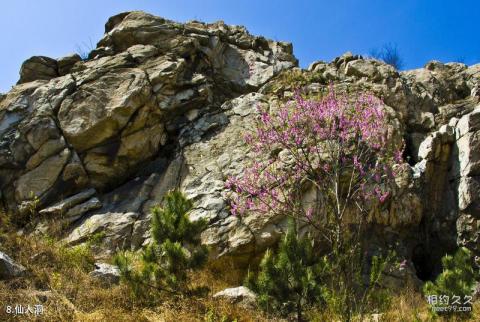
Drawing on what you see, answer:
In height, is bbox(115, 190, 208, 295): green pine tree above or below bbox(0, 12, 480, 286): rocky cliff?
below

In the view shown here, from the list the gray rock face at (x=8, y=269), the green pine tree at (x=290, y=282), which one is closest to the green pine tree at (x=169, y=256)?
the green pine tree at (x=290, y=282)

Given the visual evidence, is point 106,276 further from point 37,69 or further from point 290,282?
point 37,69

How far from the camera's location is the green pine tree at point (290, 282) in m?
7.11

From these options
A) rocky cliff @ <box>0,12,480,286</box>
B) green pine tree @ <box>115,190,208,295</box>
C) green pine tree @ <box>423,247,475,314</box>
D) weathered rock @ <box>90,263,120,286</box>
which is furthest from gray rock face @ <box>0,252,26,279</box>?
green pine tree @ <box>423,247,475,314</box>

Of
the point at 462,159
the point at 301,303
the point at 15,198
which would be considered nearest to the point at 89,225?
the point at 15,198

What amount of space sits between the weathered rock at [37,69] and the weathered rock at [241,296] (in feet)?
39.6

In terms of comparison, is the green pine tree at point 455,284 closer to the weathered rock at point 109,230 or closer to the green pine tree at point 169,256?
the green pine tree at point 169,256

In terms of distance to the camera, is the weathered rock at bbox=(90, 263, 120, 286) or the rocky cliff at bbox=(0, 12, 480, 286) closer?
the weathered rock at bbox=(90, 263, 120, 286)

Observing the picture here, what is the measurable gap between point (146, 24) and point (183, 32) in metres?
1.61

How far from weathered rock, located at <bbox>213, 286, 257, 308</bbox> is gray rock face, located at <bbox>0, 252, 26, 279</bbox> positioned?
381 cm

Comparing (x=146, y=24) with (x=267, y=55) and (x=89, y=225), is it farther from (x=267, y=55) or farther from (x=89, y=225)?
(x=89, y=225)

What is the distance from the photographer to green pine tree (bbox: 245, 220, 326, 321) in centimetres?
711

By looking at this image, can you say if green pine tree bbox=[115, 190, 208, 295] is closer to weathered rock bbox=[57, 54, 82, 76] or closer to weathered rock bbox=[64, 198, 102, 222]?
weathered rock bbox=[64, 198, 102, 222]

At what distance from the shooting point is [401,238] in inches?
436
